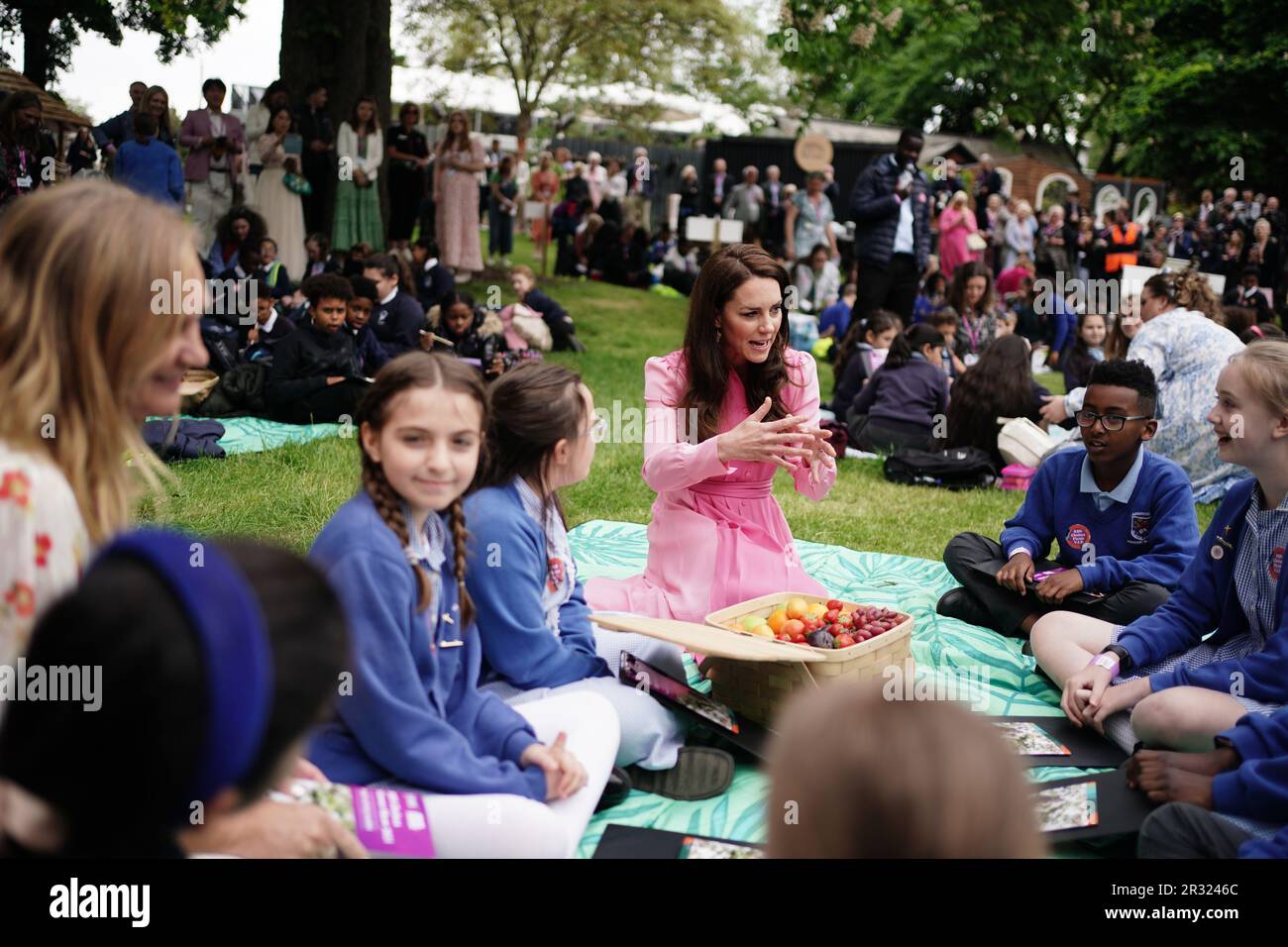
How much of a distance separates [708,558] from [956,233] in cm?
1079

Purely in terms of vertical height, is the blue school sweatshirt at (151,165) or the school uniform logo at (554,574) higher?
the blue school sweatshirt at (151,165)

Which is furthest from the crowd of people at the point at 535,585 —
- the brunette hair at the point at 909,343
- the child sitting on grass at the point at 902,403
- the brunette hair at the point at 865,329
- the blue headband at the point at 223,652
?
the brunette hair at the point at 865,329

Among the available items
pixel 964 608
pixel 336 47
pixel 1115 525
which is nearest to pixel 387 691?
pixel 964 608

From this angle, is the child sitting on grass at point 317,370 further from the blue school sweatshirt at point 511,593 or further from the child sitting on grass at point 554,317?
the blue school sweatshirt at point 511,593

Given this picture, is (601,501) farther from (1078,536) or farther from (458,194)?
(458,194)

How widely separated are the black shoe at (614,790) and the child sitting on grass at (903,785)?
1.85 metres

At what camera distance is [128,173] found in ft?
31.6

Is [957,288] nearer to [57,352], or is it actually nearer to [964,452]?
[964,452]

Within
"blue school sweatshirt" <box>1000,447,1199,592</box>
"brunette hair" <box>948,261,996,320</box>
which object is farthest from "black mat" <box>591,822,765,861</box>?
"brunette hair" <box>948,261,996,320</box>

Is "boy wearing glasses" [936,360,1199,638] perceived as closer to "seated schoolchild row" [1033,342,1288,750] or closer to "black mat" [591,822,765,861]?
"seated schoolchild row" [1033,342,1288,750]

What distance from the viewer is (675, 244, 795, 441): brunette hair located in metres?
4.20

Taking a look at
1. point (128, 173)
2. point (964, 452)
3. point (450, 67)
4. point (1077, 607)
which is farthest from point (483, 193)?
point (1077, 607)

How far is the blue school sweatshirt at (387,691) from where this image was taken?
245 cm

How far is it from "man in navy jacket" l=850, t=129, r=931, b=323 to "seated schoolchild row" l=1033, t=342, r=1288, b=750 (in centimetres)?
723
